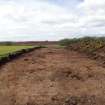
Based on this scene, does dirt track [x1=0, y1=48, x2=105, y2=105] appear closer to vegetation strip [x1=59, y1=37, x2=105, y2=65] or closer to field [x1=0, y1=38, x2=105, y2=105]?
field [x1=0, y1=38, x2=105, y2=105]

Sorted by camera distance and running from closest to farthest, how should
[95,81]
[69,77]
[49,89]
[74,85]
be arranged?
1. [49,89]
2. [74,85]
3. [95,81]
4. [69,77]

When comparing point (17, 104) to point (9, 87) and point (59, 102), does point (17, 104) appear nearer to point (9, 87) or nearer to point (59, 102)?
point (59, 102)

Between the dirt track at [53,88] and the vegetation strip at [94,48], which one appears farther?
the vegetation strip at [94,48]

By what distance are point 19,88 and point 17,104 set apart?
2957mm

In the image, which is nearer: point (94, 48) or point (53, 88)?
point (53, 88)

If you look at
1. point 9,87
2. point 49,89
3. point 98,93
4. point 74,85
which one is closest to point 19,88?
point 9,87

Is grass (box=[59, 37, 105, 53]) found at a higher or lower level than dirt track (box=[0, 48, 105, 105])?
higher

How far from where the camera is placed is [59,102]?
36.4ft

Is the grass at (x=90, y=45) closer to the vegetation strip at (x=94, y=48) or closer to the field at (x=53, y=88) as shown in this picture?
the vegetation strip at (x=94, y=48)

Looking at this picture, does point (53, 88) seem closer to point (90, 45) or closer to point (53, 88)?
point (53, 88)

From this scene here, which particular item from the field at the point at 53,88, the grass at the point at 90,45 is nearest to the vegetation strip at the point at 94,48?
the grass at the point at 90,45

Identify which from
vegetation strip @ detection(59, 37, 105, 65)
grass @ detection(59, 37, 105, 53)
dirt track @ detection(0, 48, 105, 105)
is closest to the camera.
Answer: dirt track @ detection(0, 48, 105, 105)

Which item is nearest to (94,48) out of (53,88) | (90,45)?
(90,45)

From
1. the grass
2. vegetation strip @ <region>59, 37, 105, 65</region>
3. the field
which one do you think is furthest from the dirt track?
the grass
